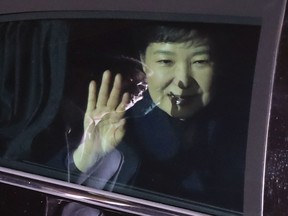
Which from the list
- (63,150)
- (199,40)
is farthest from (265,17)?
(63,150)

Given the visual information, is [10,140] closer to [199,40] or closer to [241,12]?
[199,40]

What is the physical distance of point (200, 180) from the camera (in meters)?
2.08

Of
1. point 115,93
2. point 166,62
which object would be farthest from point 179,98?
point 115,93

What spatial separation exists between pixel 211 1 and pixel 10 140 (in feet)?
3.05

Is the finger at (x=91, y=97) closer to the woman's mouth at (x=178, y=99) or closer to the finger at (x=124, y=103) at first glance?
the finger at (x=124, y=103)

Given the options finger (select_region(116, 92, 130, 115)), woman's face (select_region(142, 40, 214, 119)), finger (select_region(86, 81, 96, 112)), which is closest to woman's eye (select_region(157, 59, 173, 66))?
woman's face (select_region(142, 40, 214, 119))

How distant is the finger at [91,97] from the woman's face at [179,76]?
21 cm

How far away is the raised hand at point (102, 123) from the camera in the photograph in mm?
2240

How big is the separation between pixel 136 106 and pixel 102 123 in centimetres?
14

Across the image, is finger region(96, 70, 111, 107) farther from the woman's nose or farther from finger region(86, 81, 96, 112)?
the woman's nose

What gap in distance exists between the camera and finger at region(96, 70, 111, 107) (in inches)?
88.9

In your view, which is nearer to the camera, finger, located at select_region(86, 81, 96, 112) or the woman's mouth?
the woman's mouth

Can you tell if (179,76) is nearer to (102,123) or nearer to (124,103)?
(124,103)

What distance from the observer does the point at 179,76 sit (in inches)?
83.3
